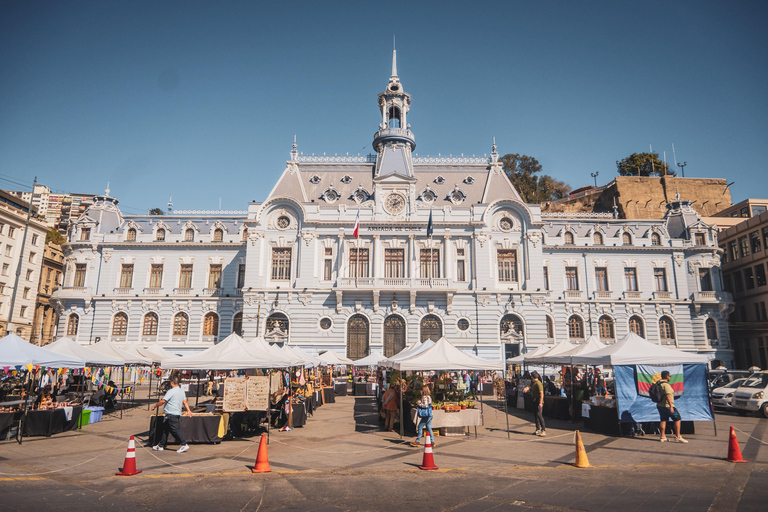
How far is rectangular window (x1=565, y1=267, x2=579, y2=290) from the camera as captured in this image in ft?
145

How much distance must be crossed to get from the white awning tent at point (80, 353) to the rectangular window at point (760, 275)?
1948 inches

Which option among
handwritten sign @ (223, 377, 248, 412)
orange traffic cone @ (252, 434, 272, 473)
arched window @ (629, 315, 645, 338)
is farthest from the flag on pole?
orange traffic cone @ (252, 434, 272, 473)

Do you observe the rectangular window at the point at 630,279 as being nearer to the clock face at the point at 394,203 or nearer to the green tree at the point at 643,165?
the clock face at the point at 394,203

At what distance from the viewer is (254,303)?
3916cm

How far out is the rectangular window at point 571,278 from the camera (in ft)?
145

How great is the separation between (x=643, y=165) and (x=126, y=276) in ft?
210

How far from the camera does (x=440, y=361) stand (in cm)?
1712

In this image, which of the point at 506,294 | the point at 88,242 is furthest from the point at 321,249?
the point at 88,242

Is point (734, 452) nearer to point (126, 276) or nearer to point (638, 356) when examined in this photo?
point (638, 356)

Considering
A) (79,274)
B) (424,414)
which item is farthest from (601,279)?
(79,274)

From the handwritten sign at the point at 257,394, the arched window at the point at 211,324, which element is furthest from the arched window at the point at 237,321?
the handwritten sign at the point at 257,394

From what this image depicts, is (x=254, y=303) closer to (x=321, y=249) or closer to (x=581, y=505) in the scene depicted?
(x=321, y=249)

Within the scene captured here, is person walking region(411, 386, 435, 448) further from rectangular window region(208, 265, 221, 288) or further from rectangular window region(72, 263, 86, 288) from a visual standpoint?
rectangular window region(72, 263, 86, 288)

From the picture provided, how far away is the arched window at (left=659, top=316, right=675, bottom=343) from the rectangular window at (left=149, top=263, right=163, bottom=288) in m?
43.2
